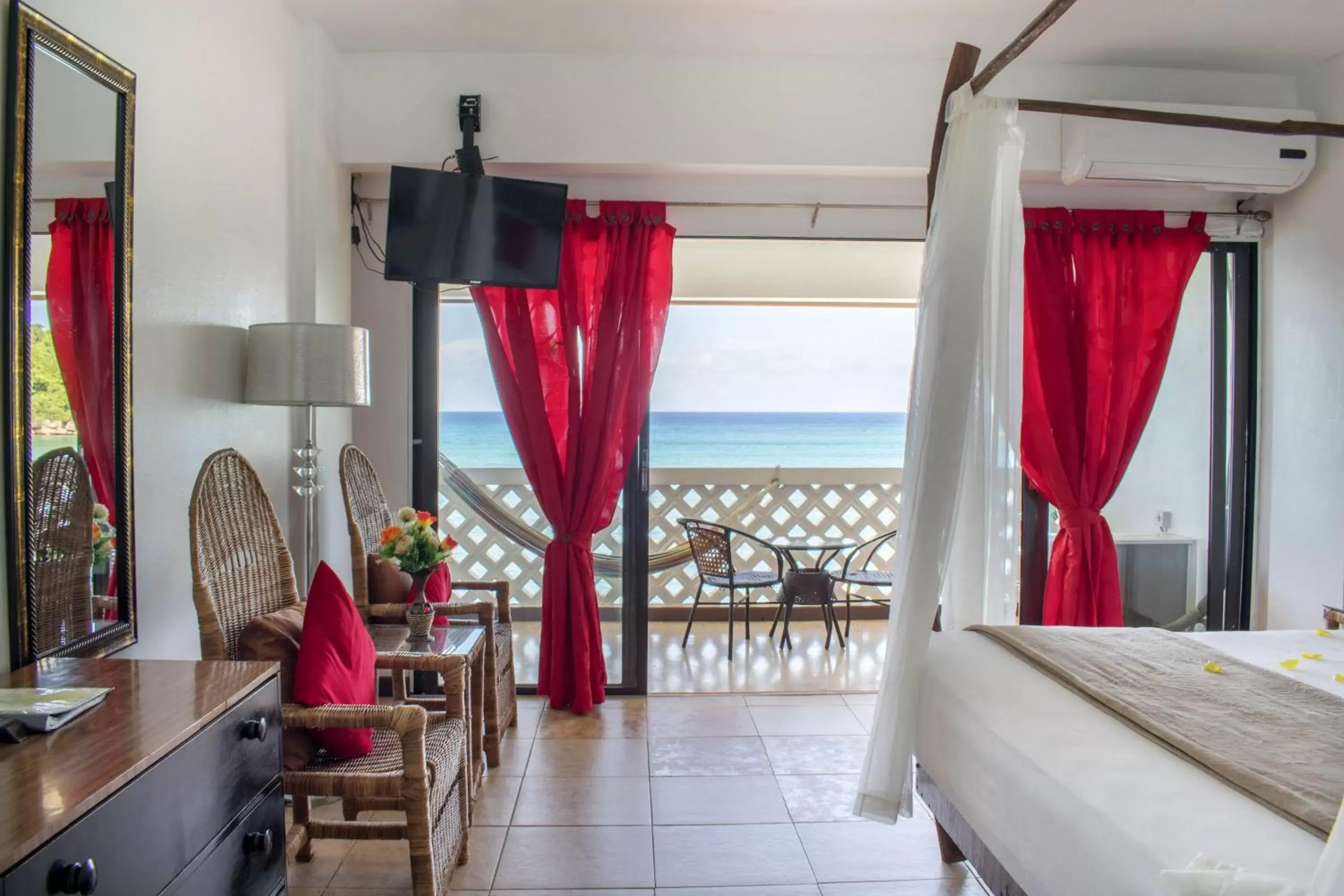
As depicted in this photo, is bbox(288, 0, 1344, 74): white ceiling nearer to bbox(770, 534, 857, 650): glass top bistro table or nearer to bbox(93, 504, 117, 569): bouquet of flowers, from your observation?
bbox(93, 504, 117, 569): bouquet of flowers

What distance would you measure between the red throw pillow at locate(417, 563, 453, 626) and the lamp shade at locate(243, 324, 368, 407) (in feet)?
2.35

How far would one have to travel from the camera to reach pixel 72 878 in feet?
3.44

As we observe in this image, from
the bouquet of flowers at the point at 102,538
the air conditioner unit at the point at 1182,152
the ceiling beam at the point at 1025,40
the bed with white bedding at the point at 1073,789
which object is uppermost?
the air conditioner unit at the point at 1182,152

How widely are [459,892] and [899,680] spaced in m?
1.16

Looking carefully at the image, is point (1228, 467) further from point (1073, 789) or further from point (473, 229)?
point (473, 229)

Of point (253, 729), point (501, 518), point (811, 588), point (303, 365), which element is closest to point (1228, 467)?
point (811, 588)

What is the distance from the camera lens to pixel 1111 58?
3395 millimetres

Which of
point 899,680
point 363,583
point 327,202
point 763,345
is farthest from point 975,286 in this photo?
point 763,345

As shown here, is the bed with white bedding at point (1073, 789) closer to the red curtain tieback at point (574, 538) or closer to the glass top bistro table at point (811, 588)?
the red curtain tieback at point (574, 538)

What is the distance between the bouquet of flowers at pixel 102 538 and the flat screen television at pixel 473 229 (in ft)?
4.59

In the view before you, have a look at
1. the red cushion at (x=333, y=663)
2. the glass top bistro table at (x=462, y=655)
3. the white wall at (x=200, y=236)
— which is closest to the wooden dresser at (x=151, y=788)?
the red cushion at (x=333, y=663)

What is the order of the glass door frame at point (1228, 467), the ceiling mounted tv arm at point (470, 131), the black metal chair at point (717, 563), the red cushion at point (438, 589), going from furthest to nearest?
the black metal chair at point (717, 563) → the glass door frame at point (1228, 467) → the ceiling mounted tv arm at point (470, 131) → the red cushion at point (438, 589)

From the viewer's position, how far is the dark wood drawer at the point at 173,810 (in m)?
1.08

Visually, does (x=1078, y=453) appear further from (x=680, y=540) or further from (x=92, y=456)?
(x=92, y=456)
